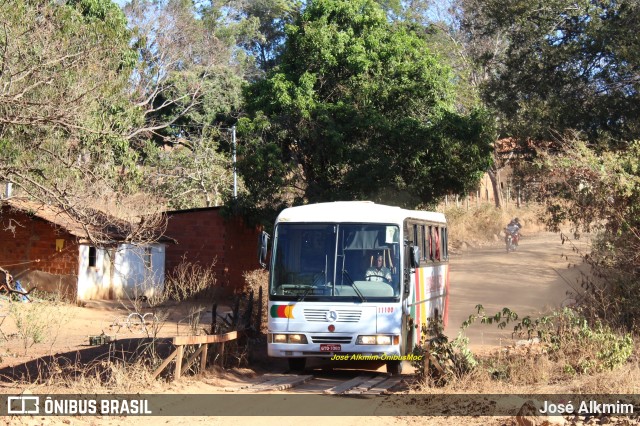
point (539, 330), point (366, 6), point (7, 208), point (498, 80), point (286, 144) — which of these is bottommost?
point (539, 330)

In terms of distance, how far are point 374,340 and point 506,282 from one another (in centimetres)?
1785

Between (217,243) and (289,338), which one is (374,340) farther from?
(217,243)

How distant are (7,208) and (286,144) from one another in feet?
33.4

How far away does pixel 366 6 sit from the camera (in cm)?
2756

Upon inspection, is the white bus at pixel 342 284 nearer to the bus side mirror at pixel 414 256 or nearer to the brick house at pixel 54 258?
the bus side mirror at pixel 414 256

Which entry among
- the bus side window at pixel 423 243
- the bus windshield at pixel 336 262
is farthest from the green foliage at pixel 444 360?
the bus side window at pixel 423 243

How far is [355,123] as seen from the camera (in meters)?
24.7

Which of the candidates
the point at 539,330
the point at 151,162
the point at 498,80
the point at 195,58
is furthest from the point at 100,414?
the point at 195,58

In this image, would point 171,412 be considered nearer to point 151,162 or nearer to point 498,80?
point 498,80

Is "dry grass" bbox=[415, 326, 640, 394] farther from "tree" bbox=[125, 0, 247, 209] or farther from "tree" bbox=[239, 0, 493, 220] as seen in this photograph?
"tree" bbox=[125, 0, 247, 209]

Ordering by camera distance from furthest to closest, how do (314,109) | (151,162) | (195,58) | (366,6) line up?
1. (195,58)
2. (151,162)
3. (366,6)
4. (314,109)

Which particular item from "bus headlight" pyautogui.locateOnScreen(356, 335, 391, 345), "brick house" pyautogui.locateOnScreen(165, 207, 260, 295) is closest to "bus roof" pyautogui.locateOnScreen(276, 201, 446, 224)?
"bus headlight" pyautogui.locateOnScreen(356, 335, 391, 345)

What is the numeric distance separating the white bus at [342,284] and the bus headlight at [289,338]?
0.02 meters

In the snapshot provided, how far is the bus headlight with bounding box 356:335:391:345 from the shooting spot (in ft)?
44.9
